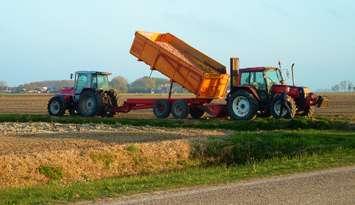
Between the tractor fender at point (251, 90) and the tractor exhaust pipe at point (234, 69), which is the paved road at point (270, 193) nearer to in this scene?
the tractor fender at point (251, 90)

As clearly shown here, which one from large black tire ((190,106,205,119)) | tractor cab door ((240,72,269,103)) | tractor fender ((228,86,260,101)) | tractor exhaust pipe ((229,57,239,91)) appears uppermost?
tractor exhaust pipe ((229,57,239,91))

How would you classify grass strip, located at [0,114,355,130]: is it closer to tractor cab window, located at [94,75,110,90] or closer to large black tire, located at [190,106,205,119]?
large black tire, located at [190,106,205,119]

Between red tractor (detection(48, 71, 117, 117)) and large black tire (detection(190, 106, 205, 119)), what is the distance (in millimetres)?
4954

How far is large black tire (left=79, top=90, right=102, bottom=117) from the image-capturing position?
35125 millimetres

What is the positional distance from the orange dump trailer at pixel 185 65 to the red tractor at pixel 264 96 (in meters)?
1.42

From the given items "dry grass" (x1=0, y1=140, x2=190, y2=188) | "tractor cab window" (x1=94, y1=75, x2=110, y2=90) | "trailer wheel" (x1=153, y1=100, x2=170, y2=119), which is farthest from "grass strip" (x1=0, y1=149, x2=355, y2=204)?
"tractor cab window" (x1=94, y1=75, x2=110, y2=90)

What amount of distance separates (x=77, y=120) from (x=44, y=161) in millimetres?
15196

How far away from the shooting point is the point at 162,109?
33906 mm

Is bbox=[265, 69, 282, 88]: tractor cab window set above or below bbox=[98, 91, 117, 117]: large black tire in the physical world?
above

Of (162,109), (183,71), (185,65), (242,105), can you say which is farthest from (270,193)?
(162,109)

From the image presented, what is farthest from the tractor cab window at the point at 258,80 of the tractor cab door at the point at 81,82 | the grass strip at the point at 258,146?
the tractor cab door at the point at 81,82

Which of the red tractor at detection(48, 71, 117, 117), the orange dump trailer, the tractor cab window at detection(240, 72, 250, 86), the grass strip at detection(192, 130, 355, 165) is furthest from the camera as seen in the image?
the red tractor at detection(48, 71, 117, 117)

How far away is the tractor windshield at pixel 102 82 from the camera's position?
1430 inches

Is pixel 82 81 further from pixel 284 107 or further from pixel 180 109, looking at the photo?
pixel 284 107
